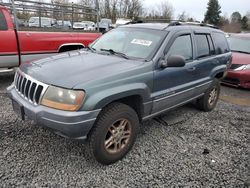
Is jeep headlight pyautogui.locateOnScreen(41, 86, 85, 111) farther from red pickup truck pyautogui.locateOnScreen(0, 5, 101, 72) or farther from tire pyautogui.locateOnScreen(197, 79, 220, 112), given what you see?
red pickup truck pyautogui.locateOnScreen(0, 5, 101, 72)

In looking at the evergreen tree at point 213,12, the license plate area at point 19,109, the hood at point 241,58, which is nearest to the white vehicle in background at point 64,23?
the hood at point 241,58

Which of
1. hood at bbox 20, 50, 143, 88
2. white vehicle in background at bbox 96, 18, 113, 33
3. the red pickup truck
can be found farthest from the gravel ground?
Result: white vehicle in background at bbox 96, 18, 113, 33

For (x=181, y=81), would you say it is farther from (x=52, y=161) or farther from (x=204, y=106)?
(x=52, y=161)

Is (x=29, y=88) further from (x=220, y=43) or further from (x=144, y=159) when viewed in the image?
(x=220, y=43)

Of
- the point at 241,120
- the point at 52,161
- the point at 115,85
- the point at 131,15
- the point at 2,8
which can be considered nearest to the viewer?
the point at 115,85

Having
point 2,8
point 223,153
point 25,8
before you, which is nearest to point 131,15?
point 25,8

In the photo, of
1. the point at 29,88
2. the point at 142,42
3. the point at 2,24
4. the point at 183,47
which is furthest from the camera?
the point at 2,24

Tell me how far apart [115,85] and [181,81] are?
1447mm

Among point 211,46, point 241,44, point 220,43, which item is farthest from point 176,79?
point 241,44

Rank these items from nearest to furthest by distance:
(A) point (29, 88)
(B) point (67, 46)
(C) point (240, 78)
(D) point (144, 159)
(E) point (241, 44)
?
(A) point (29, 88) → (D) point (144, 159) → (B) point (67, 46) → (C) point (240, 78) → (E) point (241, 44)

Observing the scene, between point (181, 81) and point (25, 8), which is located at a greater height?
point (25, 8)

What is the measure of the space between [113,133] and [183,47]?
6.19 feet

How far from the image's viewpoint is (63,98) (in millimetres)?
2457

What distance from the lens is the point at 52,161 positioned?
2.94 m
